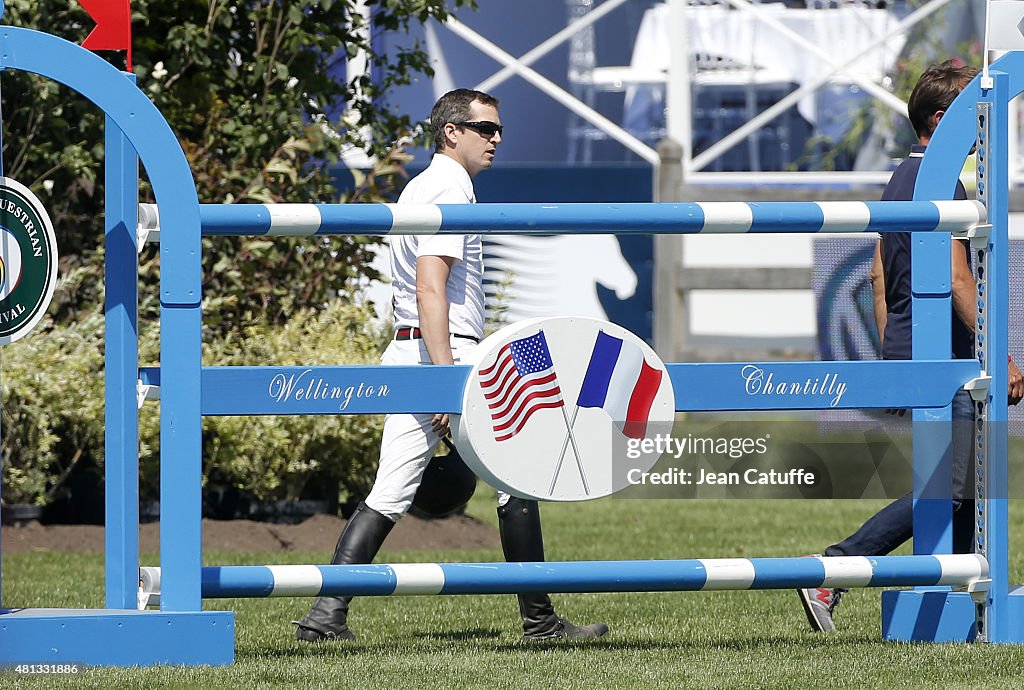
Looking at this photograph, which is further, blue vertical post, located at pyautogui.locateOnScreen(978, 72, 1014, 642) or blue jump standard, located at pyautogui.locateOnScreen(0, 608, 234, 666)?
blue vertical post, located at pyautogui.locateOnScreen(978, 72, 1014, 642)

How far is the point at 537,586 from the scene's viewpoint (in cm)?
458

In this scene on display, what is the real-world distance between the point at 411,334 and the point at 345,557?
2.30ft

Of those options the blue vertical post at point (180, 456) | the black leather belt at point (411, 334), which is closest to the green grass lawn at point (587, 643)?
the blue vertical post at point (180, 456)

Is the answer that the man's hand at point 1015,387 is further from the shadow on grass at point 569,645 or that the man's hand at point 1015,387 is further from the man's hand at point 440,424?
the man's hand at point 440,424

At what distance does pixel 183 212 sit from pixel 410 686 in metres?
1.31

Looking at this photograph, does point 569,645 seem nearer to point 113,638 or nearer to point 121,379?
point 113,638

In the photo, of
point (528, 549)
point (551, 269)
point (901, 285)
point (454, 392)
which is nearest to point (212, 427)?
point (528, 549)

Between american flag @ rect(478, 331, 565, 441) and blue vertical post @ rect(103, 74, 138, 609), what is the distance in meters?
0.93

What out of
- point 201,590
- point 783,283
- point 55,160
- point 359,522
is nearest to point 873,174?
point 783,283

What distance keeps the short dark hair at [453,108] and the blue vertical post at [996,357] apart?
152 cm

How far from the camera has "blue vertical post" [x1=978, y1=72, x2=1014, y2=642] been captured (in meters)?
4.80

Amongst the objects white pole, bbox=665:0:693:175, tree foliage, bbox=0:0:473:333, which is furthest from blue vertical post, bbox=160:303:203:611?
white pole, bbox=665:0:693:175

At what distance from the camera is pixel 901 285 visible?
5.54m

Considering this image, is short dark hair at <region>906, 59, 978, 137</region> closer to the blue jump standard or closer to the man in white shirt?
the man in white shirt
